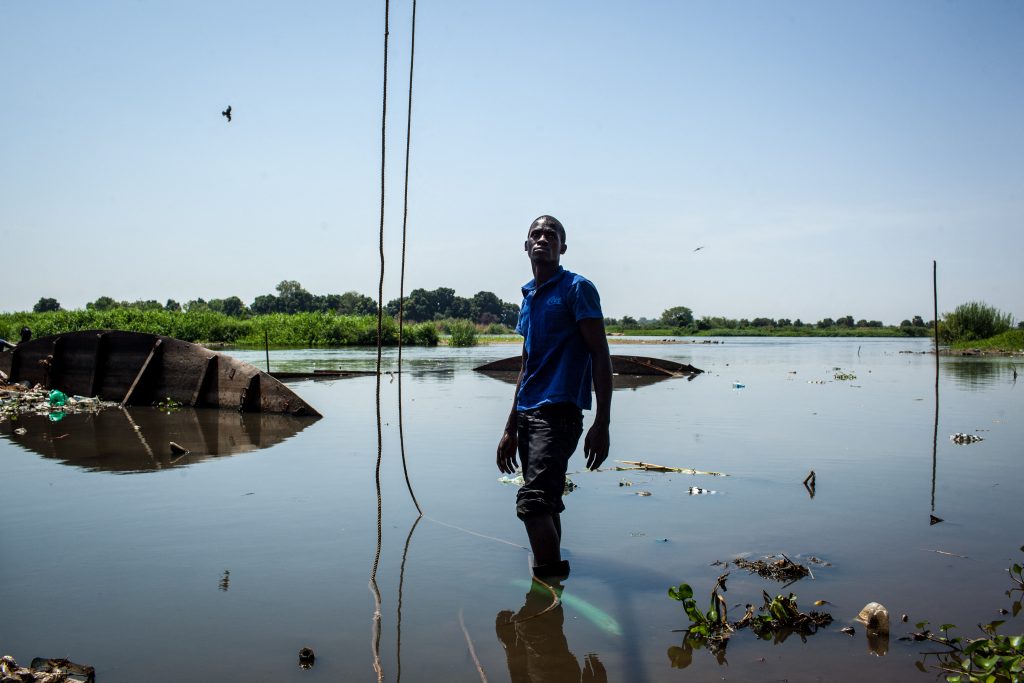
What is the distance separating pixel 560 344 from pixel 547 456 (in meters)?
0.58

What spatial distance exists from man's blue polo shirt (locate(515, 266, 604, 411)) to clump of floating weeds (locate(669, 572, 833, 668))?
3.57 feet

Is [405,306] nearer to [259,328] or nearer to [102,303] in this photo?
[102,303]

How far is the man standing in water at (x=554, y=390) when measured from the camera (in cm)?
376

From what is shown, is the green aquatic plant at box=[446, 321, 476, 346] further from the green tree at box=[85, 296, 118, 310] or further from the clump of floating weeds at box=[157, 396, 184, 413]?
the green tree at box=[85, 296, 118, 310]

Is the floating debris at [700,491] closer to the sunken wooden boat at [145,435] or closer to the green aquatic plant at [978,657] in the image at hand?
the green aquatic plant at [978,657]

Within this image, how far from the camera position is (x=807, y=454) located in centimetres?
807

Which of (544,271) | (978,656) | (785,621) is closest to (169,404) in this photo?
(544,271)

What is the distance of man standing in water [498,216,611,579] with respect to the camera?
3.76 m

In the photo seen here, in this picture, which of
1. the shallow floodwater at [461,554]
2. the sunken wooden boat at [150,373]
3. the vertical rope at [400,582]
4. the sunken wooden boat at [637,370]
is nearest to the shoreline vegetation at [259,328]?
the sunken wooden boat at [637,370]

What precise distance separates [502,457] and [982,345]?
141ft

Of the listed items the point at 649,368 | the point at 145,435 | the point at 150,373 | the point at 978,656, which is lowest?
the point at 145,435

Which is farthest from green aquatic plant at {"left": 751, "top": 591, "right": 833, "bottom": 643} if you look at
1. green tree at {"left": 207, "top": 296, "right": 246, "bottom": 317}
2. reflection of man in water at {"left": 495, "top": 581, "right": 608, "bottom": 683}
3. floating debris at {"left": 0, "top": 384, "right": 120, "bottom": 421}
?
green tree at {"left": 207, "top": 296, "right": 246, "bottom": 317}

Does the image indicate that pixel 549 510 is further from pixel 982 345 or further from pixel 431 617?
pixel 982 345

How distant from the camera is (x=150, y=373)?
40.8 ft
